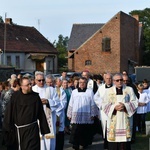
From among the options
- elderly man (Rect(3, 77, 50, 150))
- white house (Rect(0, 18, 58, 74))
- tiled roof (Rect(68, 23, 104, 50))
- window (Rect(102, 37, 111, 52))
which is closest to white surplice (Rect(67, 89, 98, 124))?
elderly man (Rect(3, 77, 50, 150))

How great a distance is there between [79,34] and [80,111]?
53.4 metres

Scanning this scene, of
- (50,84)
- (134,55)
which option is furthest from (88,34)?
(50,84)

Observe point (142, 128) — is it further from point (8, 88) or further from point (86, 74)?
point (8, 88)

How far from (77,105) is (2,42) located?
41.8 meters

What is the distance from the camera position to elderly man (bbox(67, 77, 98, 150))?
12.5 m

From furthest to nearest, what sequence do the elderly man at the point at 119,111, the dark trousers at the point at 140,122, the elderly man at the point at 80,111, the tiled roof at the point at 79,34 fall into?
the tiled roof at the point at 79,34 < the dark trousers at the point at 140,122 < the elderly man at the point at 80,111 < the elderly man at the point at 119,111

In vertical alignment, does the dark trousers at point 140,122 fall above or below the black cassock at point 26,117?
below

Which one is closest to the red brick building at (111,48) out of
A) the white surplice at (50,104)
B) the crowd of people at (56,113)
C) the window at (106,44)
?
the window at (106,44)

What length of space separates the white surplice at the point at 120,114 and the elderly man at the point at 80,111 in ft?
9.32

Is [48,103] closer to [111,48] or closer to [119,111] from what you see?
[119,111]

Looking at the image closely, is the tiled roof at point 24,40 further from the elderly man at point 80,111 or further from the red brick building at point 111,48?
the elderly man at point 80,111

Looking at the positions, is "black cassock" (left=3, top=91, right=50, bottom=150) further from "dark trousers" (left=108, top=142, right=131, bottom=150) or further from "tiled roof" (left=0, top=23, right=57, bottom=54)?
"tiled roof" (left=0, top=23, right=57, bottom=54)

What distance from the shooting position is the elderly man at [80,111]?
492 inches

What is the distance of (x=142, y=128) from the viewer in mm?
16406
